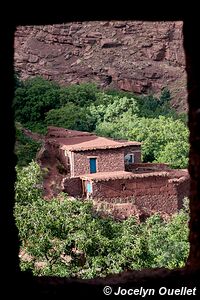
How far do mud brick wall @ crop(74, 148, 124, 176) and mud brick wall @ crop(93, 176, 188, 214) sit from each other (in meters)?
1.60

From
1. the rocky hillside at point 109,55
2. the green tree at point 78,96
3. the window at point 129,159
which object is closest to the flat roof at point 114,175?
the window at point 129,159

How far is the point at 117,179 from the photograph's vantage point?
74.2 feet

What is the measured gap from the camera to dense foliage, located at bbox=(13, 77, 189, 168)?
29.0 meters

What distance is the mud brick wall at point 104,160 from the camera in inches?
956

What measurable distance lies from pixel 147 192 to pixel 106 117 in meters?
12.2

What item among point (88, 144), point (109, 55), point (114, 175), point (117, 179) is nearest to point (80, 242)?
point (117, 179)

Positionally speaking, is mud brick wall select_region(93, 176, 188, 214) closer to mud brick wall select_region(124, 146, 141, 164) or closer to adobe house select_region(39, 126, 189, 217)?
adobe house select_region(39, 126, 189, 217)

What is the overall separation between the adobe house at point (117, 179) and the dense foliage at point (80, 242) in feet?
26.8

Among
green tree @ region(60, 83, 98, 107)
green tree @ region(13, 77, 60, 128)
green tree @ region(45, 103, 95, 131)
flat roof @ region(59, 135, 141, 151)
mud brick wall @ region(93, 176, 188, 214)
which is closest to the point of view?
mud brick wall @ region(93, 176, 188, 214)

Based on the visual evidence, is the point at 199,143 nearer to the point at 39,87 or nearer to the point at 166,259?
the point at 166,259

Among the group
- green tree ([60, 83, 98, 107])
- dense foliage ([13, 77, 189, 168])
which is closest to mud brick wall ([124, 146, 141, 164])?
dense foliage ([13, 77, 189, 168])

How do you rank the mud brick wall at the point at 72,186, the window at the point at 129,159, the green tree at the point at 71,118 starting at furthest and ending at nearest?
the green tree at the point at 71,118 → the window at the point at 129,159 → the mud brick wall at the point at 72,186

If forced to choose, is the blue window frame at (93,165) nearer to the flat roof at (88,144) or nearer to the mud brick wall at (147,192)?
the flat roof at (88,144)

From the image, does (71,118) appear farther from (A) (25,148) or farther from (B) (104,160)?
(B) (104,160)
